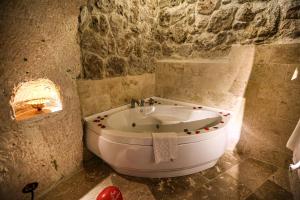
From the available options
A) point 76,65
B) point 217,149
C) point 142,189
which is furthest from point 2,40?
point 217,149

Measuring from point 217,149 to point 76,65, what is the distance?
168cm

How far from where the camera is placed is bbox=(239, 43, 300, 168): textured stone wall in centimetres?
177

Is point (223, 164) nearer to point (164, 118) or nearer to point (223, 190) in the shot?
point (223, 190)

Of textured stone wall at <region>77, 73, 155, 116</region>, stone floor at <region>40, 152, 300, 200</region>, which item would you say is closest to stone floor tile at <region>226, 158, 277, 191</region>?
stone floor at <region>40, 152, 300, 200</region>

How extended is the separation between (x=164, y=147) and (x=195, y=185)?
50cm

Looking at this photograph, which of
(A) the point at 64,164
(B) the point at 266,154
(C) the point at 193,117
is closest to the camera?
(A) the point at 64,164

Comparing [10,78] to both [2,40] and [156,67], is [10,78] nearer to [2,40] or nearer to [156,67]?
[2,40]

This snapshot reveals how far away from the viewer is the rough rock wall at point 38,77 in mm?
1299

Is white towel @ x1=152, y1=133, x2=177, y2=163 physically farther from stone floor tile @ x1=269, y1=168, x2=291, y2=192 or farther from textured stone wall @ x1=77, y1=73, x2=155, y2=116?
stone floor tile @ x1=269, y1=168, x2=291, y2=192

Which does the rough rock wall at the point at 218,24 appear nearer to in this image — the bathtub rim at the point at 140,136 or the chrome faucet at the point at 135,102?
the chrome faucet at the point at 135,102

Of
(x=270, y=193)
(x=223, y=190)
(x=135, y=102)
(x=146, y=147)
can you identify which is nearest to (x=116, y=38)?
(x=135, y=102)

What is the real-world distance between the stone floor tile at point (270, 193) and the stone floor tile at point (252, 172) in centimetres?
5

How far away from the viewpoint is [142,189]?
1683 millimetres

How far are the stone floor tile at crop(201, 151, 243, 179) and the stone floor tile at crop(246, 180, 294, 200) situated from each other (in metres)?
0.37
